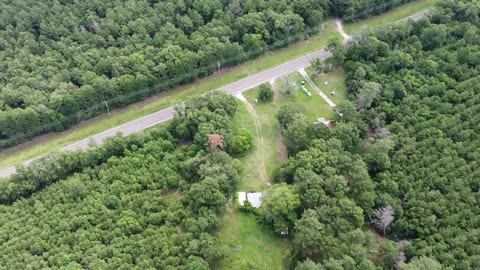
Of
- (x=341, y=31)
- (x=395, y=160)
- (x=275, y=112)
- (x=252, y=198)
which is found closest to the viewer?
(x=252, y=198)

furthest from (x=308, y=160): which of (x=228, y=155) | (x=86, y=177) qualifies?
(x=86, y=177)

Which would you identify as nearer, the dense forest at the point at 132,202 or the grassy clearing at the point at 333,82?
the dense forest at the point at 132,202

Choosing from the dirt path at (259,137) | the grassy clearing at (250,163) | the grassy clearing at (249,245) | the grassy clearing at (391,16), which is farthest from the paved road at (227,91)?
the grassy clearing at (249,245)

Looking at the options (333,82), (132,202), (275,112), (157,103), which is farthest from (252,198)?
(333,82)

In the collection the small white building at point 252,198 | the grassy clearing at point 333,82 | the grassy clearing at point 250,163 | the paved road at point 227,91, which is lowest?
the small white building at point 252,198

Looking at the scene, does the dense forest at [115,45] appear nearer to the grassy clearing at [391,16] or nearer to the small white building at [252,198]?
the grassy clearing at [391,16]

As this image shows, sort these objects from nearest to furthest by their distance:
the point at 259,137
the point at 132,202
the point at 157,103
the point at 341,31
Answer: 1. the point at 132,202
2. the point at 259,137
3. the point at 157,103
4. the point at 341,31

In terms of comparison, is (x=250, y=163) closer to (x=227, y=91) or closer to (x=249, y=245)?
(x=249, y=245)
